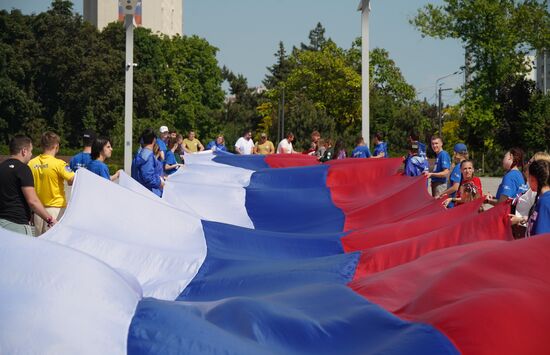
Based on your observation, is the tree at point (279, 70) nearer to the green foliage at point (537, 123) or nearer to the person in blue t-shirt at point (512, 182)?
the green foliage at point (537, 123)

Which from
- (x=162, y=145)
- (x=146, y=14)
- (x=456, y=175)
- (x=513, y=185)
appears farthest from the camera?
(x=146, y=14)

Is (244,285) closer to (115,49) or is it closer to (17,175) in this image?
(17,175)

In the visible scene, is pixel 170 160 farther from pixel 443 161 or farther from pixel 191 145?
pixel 191 145

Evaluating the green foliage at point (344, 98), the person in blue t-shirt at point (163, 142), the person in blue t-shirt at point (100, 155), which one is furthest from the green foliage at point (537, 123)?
the person in blue t-shirt at point (100, 155)

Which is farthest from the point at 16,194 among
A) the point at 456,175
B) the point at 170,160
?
the point at 170,160

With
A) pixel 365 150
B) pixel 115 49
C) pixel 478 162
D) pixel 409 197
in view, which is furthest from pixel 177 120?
pixel 409 197

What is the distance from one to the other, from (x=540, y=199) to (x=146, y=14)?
10048cm

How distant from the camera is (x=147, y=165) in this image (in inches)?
448

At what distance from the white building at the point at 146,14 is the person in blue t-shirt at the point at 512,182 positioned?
3487 inches

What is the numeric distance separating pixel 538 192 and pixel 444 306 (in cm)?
248

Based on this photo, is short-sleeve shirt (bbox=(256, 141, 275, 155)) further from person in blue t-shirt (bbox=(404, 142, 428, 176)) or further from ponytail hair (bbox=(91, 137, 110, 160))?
ponytail hair (bbox=(91, 137, 110, 160))

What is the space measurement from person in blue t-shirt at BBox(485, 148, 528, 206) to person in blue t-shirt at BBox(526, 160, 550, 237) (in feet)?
4.83

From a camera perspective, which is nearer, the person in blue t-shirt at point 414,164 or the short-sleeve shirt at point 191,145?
the person in blue t-shirt at point 414,164

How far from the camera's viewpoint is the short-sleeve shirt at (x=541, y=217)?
632 cm
